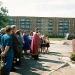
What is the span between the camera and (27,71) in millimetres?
17859

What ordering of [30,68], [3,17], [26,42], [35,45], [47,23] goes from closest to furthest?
[30,68]
[35,45]
[26,42]
[3,17]
[47,23]

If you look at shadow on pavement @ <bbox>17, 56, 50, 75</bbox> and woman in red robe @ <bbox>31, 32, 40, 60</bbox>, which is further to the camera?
woman in red robe @ <bbox>31, 32, 40, 60</bbox>

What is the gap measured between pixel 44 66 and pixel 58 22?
12886 centimetres

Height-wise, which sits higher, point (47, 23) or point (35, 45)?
point (47, 23)

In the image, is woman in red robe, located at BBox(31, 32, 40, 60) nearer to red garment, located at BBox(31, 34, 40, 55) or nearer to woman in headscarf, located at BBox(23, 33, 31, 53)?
red garment, located at BBox(31, 34, 40, 55)

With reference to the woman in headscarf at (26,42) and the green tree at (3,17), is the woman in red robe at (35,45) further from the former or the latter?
the green tree at (3,17)

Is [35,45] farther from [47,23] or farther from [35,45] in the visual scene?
[47,23]

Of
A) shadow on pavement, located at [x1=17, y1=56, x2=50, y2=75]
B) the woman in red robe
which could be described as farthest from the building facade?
shadow on pavement, located at [x1=17, y1=56, x2=50, y2=75]

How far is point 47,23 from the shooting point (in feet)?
492

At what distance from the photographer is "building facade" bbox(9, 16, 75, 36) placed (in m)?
144

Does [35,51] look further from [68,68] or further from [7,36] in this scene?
[7,36]

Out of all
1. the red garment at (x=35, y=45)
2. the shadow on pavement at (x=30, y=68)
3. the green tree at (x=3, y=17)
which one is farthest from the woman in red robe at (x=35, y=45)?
the green tree at (x=3, y=17)

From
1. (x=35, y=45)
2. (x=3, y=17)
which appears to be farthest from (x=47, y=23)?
(x=35, y=45)
